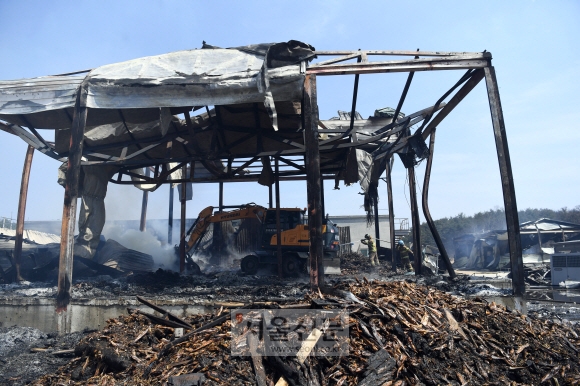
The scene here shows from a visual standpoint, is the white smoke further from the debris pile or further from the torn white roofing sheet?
the debris pile

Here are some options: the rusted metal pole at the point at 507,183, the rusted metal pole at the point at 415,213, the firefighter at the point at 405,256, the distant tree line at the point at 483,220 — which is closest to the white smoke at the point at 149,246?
the firefighter at the point at 405,256

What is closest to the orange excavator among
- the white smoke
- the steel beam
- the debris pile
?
the white smoke

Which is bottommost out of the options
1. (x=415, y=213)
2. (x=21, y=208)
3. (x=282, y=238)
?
(x=282, y=238)

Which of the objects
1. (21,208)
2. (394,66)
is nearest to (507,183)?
(394,66)

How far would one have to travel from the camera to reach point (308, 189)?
756 centimetres

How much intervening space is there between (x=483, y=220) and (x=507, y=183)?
4580cm

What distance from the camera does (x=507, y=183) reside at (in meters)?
7.55

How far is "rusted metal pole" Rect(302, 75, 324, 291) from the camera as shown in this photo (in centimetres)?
723

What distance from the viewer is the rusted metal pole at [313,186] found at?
7234 millimetres

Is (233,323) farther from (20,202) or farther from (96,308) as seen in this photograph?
(20,202)

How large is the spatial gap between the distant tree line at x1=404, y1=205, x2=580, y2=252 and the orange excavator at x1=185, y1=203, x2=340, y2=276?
29.5 m

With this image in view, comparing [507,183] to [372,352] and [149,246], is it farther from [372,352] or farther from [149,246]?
[149,246]

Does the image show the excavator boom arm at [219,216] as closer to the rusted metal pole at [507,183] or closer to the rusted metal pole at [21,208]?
the rusted metal pole at [21,208]

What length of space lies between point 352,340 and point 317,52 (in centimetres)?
616
